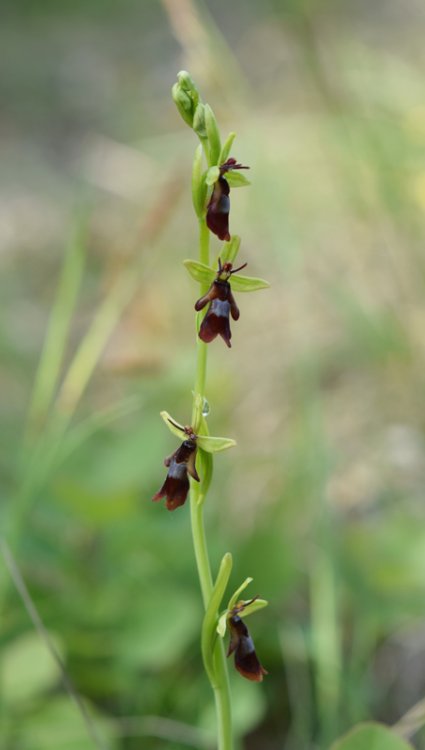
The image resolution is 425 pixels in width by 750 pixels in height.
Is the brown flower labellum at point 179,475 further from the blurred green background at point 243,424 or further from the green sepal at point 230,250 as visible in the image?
the blurred green background at point 243,424

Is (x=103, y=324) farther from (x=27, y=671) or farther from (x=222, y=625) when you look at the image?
(x=222, y=625)

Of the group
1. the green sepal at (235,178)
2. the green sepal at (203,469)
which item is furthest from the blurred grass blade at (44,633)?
the green sepal at (235,178)

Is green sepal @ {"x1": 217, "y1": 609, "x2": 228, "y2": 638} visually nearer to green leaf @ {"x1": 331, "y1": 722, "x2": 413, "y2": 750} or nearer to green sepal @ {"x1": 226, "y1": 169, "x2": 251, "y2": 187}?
green leaf @ {"x1": 331, "y1": 722, "x2": 413, "y2": 750}

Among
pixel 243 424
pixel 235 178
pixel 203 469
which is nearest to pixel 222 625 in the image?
pixel 203 469

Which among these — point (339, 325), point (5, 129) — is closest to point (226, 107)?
point (339, 325)

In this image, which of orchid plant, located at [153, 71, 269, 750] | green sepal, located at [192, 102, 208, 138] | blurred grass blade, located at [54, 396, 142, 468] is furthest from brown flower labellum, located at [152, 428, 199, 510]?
blurred grass blade, located at [54, 396, 142, 468]
